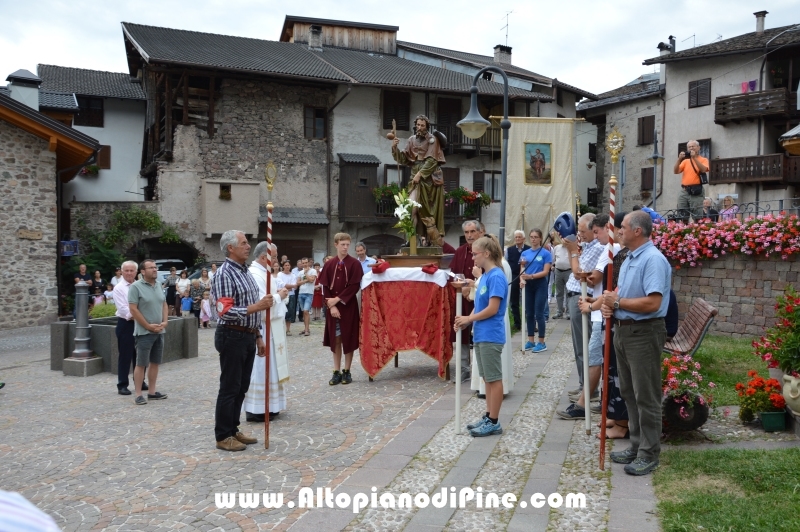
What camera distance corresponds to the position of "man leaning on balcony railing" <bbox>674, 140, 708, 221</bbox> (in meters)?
12.0

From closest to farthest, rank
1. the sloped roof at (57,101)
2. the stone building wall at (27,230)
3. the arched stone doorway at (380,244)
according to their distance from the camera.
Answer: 1. the stone building wall at (27,230)
2. the sloped roof at (57,101)
3. the arched stone doorway at (380,244)

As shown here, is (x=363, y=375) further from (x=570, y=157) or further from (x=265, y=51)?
(x=265, y=51)

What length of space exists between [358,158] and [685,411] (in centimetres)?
2535

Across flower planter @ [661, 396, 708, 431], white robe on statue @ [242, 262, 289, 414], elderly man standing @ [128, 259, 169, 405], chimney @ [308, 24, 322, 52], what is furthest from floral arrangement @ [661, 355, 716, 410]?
chimney @ [308, 24, 322, 52]

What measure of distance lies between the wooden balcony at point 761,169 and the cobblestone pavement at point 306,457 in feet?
78.3

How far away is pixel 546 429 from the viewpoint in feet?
20.8

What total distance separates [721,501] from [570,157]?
1154cm

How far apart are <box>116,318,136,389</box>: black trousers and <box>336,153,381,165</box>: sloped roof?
21237 mm

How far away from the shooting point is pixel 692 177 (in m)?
12.6

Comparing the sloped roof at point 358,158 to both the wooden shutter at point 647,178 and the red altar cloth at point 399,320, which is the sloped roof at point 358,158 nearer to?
the wooden shutter at point 647,178

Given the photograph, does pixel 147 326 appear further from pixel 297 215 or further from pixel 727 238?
pixel 297 215

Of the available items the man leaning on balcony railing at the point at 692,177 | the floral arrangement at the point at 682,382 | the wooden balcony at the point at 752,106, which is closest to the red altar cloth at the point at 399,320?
the floral arrangement at the point at 682,382

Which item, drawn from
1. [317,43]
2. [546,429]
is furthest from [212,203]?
[546,429]

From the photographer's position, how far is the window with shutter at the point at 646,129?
113 feet
